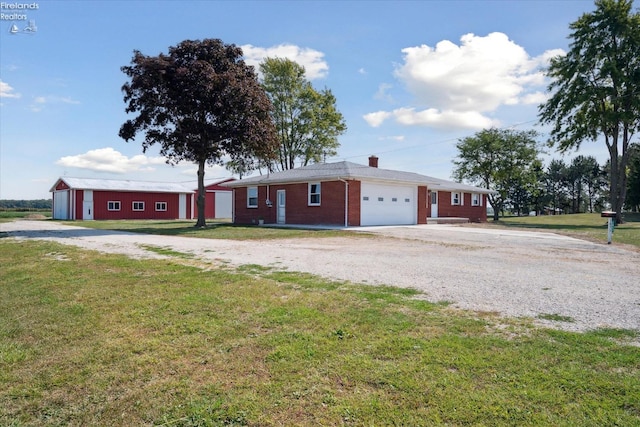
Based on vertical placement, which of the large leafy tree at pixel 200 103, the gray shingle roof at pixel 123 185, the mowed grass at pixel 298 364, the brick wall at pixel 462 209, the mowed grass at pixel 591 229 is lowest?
the mowed grass at pixel 298 364

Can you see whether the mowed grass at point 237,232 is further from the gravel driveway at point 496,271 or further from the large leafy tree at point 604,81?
the large leafy tree at point 604,81

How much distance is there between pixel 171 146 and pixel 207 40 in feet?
20.4

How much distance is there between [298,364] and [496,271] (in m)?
5.85

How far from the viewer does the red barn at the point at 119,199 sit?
37156mm

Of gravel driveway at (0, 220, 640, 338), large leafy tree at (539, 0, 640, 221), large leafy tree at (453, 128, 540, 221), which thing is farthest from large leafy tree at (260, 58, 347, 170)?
gravel driveway at (0, 220, 640, 338)

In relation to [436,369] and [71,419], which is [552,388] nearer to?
[436,369]

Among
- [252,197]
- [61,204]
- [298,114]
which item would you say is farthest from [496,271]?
[61,204]

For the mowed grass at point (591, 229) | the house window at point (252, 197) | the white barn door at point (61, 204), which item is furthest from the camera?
the white barn door at point (61, 204)

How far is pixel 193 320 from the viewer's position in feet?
15.5

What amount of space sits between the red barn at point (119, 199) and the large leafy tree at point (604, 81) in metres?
36.1

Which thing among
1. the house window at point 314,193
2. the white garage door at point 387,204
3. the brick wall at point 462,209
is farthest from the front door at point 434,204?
the house window at point 314,193

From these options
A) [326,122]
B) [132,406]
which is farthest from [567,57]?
[132,406]

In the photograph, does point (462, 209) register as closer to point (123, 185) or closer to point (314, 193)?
point (314, 193)

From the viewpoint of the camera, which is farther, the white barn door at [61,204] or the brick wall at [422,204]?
the white barn door at [61,204]
